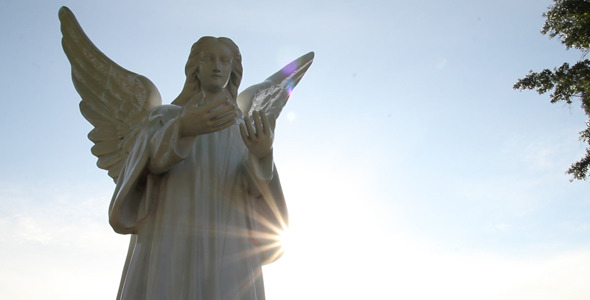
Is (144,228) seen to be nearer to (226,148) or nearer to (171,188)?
(171,188)

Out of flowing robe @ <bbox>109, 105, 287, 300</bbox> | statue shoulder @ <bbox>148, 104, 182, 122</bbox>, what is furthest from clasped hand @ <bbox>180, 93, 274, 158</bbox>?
statue shoulder @ <bbox>148, 104, 182, 122</bbox>

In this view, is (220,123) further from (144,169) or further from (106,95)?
(106,95)

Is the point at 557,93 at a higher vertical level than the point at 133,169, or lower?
higher

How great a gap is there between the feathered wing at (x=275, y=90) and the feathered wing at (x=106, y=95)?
41.7 inches

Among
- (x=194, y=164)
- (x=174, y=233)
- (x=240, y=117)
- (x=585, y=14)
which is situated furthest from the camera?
(x=585, y=14)

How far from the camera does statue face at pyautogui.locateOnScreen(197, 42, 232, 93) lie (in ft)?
18.3

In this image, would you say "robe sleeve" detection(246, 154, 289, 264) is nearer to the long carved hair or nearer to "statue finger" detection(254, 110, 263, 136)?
"statue finger" detection(254, 110, 263, 136)

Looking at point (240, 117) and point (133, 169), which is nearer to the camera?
point (133, 169)

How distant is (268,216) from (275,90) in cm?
225

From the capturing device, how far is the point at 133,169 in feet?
16.5

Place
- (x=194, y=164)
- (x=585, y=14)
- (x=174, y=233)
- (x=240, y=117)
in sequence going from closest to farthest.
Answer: (x=174, y=233) → (x=194, y=164) → (x=240, y=117) → (x=585, y=14)

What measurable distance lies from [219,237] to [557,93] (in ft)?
31.1

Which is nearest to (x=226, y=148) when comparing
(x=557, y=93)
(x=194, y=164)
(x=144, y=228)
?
(x=194, y=164)

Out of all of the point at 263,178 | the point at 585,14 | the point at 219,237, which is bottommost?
the point at 219,237
